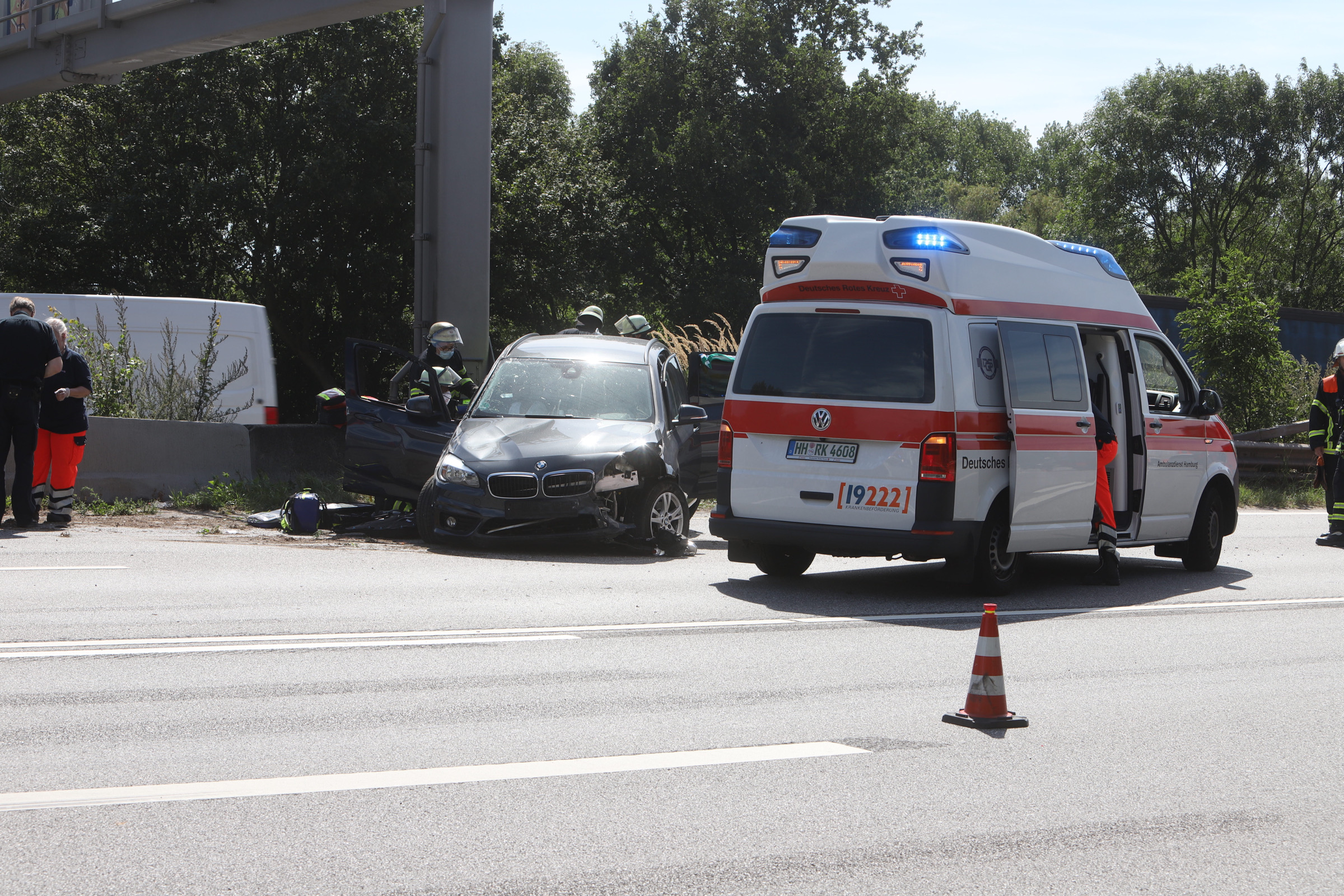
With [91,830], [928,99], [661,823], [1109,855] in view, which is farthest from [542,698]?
[928,99]

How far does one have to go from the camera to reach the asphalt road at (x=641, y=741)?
155 inches

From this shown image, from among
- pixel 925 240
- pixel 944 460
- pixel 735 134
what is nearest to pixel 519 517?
pixel 944 460

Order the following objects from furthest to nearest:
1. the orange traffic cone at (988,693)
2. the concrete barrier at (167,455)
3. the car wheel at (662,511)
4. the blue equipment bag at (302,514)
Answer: the concrete barrier at (167,455), the blue equipment bag at (302,514), the car wheel at (662,511), the orange traffic cone at (988,693)

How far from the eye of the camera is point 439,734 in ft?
17.3

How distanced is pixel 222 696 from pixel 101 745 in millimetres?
859

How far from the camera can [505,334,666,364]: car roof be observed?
41.1ft

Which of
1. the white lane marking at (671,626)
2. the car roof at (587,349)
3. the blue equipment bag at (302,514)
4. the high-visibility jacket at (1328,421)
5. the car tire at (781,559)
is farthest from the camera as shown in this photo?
the high-visibility jacket at (1328,421)

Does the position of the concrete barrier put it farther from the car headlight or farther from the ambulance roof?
the ambulance roof

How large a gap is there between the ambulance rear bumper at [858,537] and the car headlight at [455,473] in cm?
226

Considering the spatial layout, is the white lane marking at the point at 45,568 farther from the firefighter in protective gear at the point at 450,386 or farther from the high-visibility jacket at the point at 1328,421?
the high-visibility jacket at the point at 1328,421

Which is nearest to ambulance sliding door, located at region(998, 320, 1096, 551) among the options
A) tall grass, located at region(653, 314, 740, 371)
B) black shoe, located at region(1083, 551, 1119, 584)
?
black shoe, located at region(1083, 551, 1119, 584)

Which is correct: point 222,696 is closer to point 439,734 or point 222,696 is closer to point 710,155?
point 439,734

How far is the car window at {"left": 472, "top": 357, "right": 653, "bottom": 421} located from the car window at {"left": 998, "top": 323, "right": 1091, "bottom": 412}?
11.6 ft

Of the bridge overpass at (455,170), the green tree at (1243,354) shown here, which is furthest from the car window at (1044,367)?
the green tree at (1243,354)
